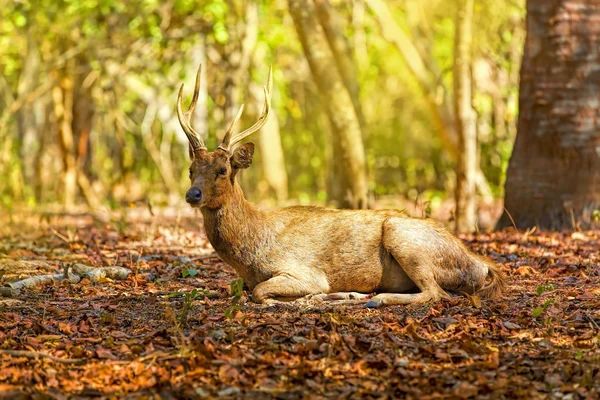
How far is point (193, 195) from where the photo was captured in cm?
816

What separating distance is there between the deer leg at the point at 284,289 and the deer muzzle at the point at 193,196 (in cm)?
90

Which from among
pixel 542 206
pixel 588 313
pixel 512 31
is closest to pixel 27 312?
pixel 588 313

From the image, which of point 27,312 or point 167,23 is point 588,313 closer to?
point 27,312

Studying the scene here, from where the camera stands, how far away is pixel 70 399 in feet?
18.8

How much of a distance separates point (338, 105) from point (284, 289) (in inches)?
269

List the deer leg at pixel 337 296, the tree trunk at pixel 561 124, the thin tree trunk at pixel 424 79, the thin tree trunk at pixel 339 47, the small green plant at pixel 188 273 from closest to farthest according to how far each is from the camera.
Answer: the deer leg at pixel 337 296, the small green plant at pixel 188 273, the tree trunk at pixel 561 124, the thin tree trunk at pixel 339 47, the thin tree trunk at pixel 424 79

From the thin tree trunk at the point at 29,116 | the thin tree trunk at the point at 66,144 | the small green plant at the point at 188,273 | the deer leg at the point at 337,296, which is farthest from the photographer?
the thin tree trunk at the point at 29,116

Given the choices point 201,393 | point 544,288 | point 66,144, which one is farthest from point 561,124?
point 66,144

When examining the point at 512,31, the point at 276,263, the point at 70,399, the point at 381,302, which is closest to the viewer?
the point at 70,399

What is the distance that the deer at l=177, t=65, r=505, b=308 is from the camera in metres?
8.40

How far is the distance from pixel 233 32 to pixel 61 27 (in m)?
5.36

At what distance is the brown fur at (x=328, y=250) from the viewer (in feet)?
27.6

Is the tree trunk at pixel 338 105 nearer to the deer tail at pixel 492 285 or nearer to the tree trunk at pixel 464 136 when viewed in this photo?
the tree trunk at pixel 464 136

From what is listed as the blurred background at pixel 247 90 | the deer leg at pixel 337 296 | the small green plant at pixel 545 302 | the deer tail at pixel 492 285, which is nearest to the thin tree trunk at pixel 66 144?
the blurred background at pixel 247 90
